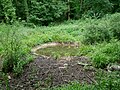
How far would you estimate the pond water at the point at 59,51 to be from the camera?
27.0 ft

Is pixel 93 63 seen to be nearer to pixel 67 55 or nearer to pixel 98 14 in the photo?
pixel 67 55

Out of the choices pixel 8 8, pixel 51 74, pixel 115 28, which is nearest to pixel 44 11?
pixel 8 8

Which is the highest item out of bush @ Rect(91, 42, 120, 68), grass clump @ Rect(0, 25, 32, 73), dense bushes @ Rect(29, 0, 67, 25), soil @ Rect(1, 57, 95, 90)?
grass clump @ Rect(0, 25, 32, 73)

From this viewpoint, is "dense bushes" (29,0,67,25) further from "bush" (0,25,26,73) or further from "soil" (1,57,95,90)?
"soil" (1,57,95,90)

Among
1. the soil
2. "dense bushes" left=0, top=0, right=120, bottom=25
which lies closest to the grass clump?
the soil

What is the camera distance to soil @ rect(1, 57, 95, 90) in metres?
5.66

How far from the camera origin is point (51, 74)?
618 cm

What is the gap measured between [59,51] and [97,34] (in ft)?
5.03

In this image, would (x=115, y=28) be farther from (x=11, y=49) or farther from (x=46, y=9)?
(x=46, y=9)

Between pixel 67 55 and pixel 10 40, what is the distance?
6.57ft

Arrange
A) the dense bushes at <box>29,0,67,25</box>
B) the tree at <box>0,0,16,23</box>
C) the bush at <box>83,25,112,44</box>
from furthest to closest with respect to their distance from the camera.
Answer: the dense bushes at <box>29,0,67,25</box>
the tree at <box>0,0,16,23</box>
the bush at <box>83,25,112,44</box>

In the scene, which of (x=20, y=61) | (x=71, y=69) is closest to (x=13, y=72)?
(x=20, y=61)

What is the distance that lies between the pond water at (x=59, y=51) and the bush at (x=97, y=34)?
60 cm

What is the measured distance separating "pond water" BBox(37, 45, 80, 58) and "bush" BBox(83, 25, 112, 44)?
23.6 inches
